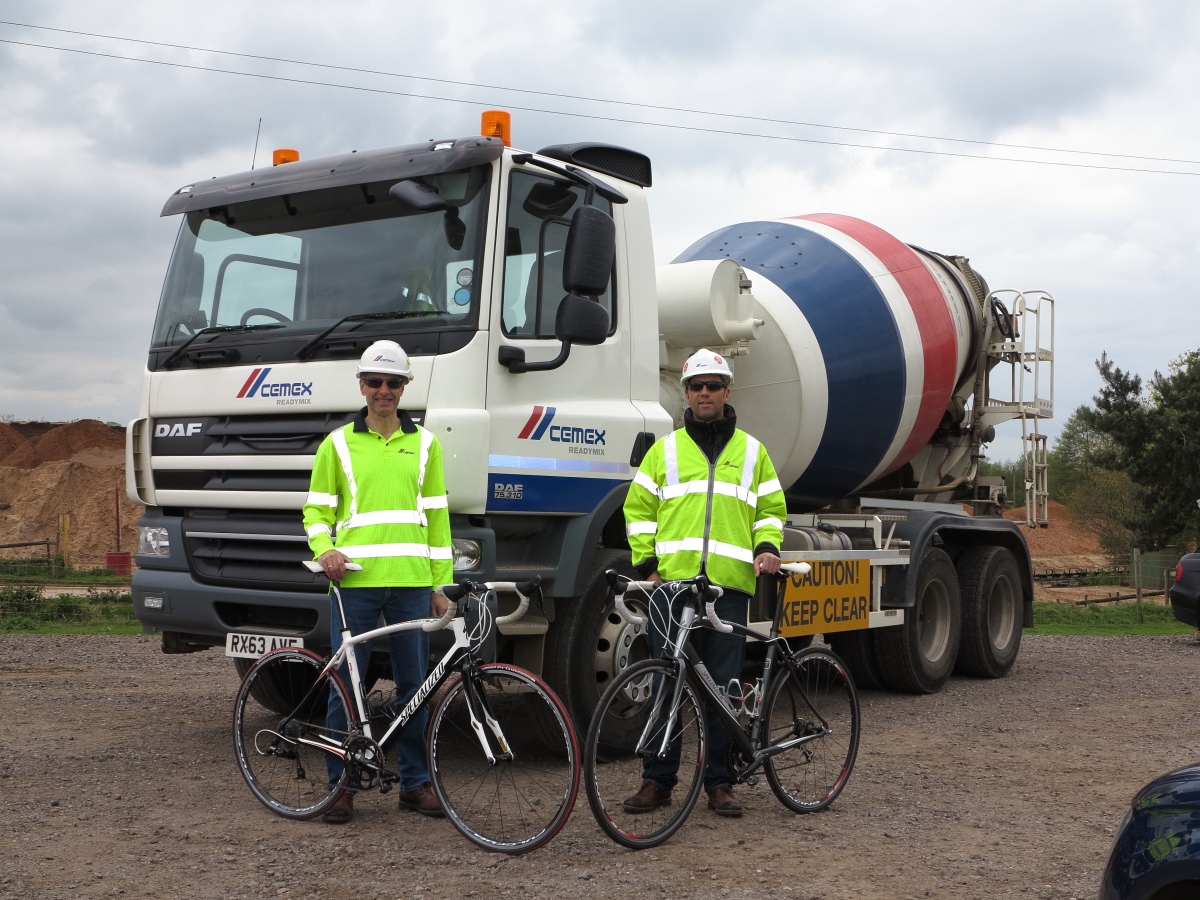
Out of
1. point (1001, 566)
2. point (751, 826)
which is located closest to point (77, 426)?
point (1001, 566)

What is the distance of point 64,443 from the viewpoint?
1864 inches

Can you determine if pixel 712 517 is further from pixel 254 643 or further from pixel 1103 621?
pixel 1103 621

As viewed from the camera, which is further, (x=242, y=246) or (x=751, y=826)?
(x=242, y=246)

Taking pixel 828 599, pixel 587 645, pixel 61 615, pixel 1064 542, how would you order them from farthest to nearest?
1. pixel 1064 542
2. pixel 61 615
3. pixel 828 599
4. pixel 587 645

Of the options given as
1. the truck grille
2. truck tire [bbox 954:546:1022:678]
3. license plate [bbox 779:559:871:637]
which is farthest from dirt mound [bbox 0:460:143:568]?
the truck grille

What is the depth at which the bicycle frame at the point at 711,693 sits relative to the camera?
5273 millimetres

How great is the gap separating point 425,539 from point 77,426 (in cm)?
4672

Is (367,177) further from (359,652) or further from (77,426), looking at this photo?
(77,426)

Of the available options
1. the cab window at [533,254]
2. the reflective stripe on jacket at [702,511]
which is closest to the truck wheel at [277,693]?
the reflective stripe on jacket at [702,511]

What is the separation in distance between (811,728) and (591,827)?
43.1 inches

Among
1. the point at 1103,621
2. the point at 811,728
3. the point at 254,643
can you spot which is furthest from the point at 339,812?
the point at 1103,621

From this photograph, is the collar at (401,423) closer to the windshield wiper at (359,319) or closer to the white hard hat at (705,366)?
the windshield wiper at (359,319)

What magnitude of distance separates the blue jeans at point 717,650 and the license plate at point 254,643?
173 cm

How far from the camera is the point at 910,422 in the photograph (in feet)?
31.9
